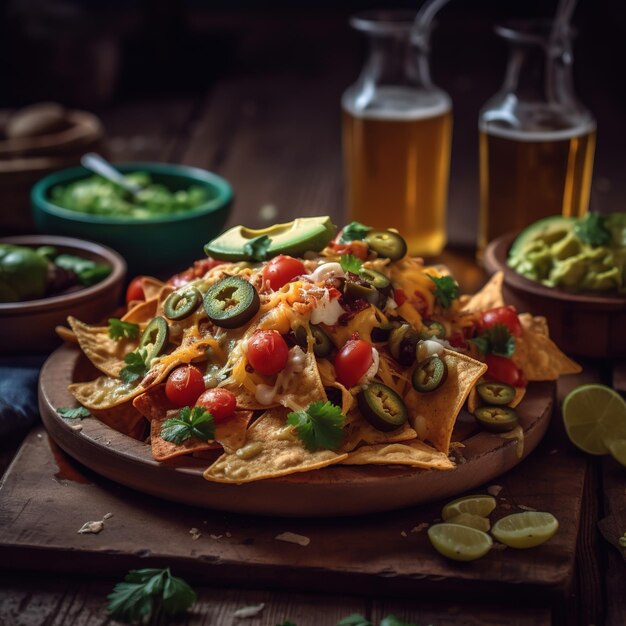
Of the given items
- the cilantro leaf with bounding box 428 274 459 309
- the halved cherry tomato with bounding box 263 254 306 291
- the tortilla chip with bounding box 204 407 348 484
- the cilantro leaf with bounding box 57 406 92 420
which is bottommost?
the cilantro leaf with bounding box 57 406 92 420

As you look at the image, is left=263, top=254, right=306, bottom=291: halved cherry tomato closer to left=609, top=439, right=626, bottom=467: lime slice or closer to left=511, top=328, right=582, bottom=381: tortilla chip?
left=511, top=328, right=582, bottom=381: tortilla chip

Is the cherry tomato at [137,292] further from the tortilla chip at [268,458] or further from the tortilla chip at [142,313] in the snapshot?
the tortilla chip at [268,458]

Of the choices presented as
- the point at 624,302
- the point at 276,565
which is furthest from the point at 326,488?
the point at 624,302

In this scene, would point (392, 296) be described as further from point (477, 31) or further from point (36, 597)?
point (477, 31)

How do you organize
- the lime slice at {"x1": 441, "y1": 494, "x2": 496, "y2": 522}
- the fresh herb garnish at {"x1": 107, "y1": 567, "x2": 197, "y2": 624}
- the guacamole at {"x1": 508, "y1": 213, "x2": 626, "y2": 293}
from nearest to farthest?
the fresh herb garnish at {"x1": 107, "y1": 567, "x2": 197, "y2": 624} → the lime slice at {"x1": 441, "y1": 494, "x2": 496, "y2": 522} → the guacamole at {"x1": 508, "y1": 213, "x2": 626, "y2": 293}

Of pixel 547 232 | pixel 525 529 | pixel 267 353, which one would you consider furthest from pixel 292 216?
pixel 525 529

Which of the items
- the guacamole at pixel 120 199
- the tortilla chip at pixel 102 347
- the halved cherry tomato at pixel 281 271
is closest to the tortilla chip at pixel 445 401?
the halved cherry tomato at pixel 281 271

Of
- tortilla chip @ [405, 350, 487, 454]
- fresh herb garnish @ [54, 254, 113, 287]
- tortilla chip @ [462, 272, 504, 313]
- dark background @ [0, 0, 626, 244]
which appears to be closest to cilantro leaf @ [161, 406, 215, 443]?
tortilla chip @ [405, 350, 487, 454]
